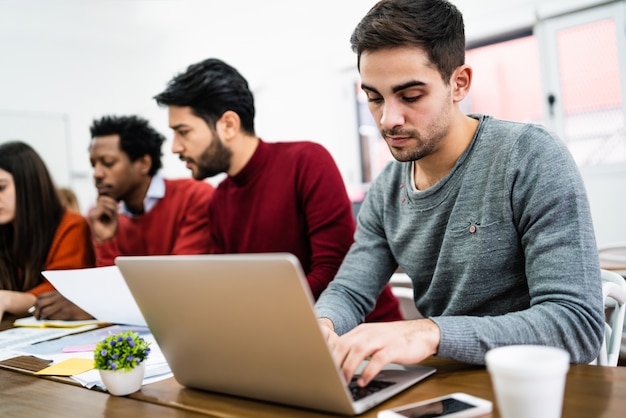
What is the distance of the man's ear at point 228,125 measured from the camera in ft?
6.33

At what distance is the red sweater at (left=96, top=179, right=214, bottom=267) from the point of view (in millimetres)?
2055

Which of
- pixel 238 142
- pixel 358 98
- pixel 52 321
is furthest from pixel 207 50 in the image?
pixel 52 321

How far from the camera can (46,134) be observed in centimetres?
505

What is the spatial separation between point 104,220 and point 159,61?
3.84 meters

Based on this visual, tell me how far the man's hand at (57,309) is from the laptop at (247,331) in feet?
2.86

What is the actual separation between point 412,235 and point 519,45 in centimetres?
344

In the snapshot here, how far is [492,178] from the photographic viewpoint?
1118 mm

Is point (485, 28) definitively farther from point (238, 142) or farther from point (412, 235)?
point (412, 235)

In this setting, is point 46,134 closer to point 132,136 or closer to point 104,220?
point 132,136

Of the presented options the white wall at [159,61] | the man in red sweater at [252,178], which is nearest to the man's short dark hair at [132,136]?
the man in red sweater at [252,178]

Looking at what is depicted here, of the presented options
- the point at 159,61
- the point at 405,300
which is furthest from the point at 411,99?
the point at 159,61

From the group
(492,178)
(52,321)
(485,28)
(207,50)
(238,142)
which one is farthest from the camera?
(207,50)

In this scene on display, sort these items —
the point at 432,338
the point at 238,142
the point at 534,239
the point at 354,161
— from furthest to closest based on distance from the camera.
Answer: the point at 354,161, the point at 238,142, the point at 534,239, the point at 432,338

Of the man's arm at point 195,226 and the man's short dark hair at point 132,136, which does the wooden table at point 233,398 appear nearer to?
the man's arm at point 195,226
